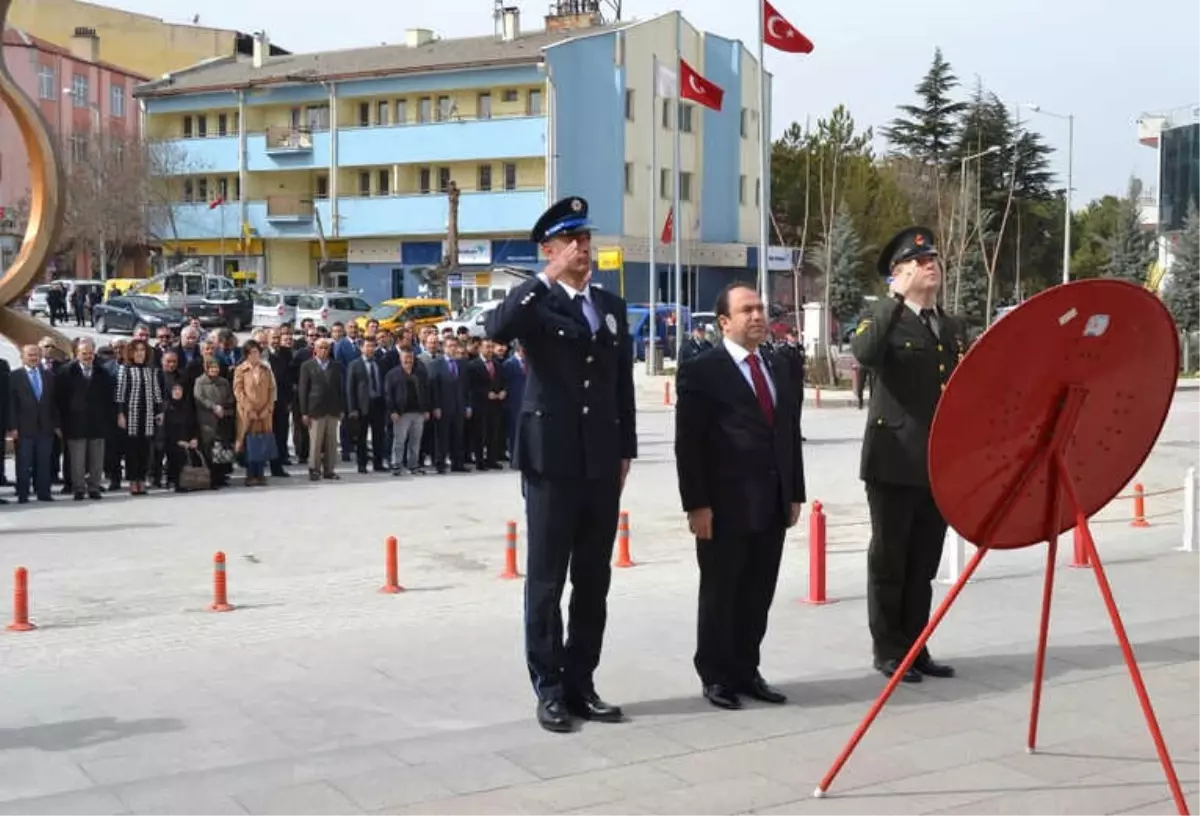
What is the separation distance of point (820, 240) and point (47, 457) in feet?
182

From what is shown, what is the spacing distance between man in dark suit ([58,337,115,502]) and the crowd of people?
2 centimetres

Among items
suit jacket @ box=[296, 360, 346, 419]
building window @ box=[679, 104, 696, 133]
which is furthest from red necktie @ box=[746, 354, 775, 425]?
building window @ box=[679, 104, 696, 133]

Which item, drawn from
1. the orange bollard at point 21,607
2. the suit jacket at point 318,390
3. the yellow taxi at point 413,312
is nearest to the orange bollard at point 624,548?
the orange bollard at point 21,607

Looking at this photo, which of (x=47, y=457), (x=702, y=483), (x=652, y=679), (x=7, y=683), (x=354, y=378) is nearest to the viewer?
(x=702, y=483)

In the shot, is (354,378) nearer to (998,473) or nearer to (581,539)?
(581,539)

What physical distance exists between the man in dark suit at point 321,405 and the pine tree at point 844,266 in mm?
38855

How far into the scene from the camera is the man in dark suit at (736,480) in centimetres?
710

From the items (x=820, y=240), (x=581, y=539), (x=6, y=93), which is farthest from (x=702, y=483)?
(x=820, y=240)

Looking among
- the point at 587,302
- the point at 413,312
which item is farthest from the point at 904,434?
the point at 413,312

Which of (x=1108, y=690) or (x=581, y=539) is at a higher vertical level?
(x=581, y=539)

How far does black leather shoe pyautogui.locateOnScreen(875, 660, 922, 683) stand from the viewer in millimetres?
7586

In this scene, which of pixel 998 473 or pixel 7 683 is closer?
pixel 998 473

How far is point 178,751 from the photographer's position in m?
6.65

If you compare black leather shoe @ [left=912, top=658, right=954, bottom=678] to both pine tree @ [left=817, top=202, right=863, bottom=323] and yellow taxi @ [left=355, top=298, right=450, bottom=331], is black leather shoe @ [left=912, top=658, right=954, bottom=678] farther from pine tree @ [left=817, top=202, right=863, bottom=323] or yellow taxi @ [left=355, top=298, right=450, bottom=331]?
pine tree @ [left=817, top=202, right=863, bottom=323]
